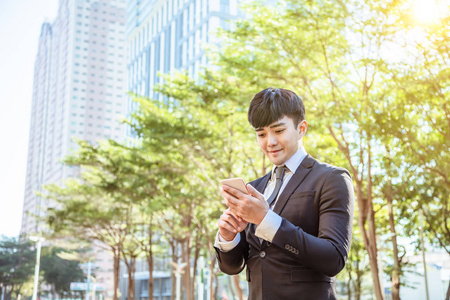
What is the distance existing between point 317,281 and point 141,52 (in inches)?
3141

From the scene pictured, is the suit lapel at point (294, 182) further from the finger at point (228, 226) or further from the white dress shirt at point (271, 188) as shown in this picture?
the finger at point (228, 226)

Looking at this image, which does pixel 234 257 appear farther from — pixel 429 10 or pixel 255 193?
pixel 429 10

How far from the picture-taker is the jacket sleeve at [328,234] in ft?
5.59

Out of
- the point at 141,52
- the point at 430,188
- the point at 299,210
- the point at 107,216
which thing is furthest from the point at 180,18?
the point at 299,210

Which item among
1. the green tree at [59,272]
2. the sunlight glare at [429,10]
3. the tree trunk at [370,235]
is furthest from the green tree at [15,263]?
the sunlight glare at [429,10]

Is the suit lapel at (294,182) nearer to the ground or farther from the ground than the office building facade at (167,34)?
nearer to the ground

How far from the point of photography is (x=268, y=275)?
1799mm

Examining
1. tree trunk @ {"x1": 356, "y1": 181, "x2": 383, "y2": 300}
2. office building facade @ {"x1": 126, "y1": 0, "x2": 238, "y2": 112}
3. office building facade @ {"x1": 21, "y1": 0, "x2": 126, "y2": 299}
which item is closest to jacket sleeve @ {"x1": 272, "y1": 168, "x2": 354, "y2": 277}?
tree trunk @ {"x1": 356, "y1": 181, "x2": 383, "y2": 300}

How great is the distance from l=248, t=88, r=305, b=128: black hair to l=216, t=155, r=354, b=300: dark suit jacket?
0.66 ft

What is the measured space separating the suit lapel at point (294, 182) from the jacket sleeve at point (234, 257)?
0.77ft

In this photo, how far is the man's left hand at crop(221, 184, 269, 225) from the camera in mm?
1700

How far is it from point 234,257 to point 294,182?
371 millimetres

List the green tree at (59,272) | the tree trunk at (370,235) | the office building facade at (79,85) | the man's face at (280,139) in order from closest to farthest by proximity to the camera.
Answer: the man's face at (280,139) < the tree trunk at (370,235) < the green tree at (59,272) < the office building facade at (79,85)

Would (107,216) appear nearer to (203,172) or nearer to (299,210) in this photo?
(203,172)
